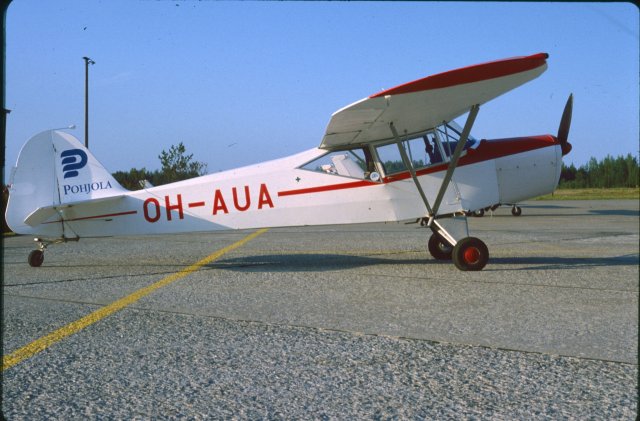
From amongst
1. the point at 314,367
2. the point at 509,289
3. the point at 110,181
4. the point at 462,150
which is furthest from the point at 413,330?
→ the point at 110,181

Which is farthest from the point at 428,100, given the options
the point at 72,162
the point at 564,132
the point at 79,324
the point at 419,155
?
the point at 72,162

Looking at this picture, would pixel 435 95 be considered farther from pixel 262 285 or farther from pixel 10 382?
pixel 10 382

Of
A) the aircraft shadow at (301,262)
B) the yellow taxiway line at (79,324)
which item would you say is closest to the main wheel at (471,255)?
the aircraft shadow at (301,262)

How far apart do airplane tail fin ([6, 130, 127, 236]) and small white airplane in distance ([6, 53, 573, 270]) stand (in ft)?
0.05

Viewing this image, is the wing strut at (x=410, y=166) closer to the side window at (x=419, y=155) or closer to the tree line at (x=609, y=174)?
the side window at (x=419, y=155)

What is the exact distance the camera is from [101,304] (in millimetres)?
5293

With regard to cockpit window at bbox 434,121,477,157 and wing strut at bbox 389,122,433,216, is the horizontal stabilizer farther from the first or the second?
cockpit window at bbox 434,121,477,157

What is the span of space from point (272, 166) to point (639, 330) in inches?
217

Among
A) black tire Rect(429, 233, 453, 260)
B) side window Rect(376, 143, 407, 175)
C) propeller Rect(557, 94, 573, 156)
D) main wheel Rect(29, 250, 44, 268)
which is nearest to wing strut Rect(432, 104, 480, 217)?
side window Rect(376, 143, 407, 175)

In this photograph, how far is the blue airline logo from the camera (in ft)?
26.3

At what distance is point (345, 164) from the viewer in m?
8.13

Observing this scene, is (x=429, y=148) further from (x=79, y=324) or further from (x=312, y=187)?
(x=79, y=324)

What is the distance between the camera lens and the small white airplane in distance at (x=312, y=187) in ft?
25.9

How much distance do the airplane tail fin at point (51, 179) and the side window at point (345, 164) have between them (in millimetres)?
3137
